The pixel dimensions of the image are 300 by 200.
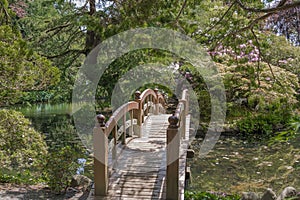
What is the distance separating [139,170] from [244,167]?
4.68 meters

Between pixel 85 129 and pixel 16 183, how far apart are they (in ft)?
21.7

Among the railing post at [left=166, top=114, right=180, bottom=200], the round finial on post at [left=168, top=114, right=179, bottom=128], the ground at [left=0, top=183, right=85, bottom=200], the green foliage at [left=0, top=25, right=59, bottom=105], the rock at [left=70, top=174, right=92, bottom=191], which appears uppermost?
the green foliage at [left=0, top=25, right=59, bottom=105]

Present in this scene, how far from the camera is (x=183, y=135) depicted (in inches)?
255

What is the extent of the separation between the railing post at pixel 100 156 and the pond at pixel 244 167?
142 inches

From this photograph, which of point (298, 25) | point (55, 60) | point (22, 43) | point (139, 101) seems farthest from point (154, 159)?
point (298, 25)

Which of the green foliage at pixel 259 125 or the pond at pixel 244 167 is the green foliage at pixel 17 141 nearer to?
the pond at pixel 244 167

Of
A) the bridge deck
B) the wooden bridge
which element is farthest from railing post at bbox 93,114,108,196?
the bridge deck

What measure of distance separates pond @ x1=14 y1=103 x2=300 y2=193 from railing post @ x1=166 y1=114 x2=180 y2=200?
3.35 meters

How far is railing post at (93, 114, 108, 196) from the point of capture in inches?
151

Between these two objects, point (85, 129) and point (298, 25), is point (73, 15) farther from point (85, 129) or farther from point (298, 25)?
point (298, 25)

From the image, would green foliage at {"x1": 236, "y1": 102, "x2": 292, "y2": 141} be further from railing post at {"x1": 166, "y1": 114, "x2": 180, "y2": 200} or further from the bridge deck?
railing post at {"x1": 166, "y1": 114, "x2": 180, "y2": 200}

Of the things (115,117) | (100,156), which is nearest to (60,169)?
(115,117)

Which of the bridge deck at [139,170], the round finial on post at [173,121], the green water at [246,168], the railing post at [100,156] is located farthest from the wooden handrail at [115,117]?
the green water at [246,168]

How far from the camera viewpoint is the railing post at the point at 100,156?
3.85 metres
